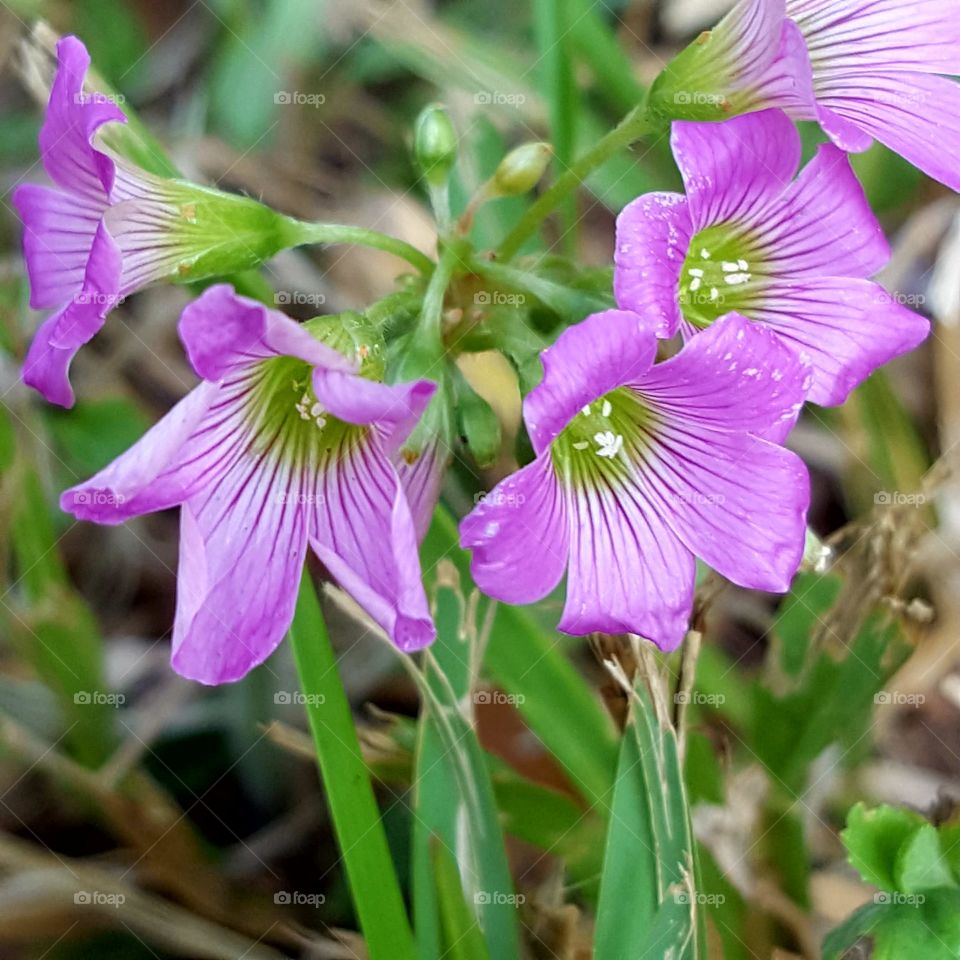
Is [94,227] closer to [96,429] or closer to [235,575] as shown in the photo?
[235,575]

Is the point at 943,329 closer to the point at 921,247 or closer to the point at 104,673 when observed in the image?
the point at 921,247

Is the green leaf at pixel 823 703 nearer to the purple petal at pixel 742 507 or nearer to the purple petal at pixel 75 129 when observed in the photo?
the purple petal at pixel 742 507

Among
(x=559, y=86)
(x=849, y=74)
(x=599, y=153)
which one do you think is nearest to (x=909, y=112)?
(x=849, y=74)

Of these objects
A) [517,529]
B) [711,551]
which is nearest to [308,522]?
[517,529]
